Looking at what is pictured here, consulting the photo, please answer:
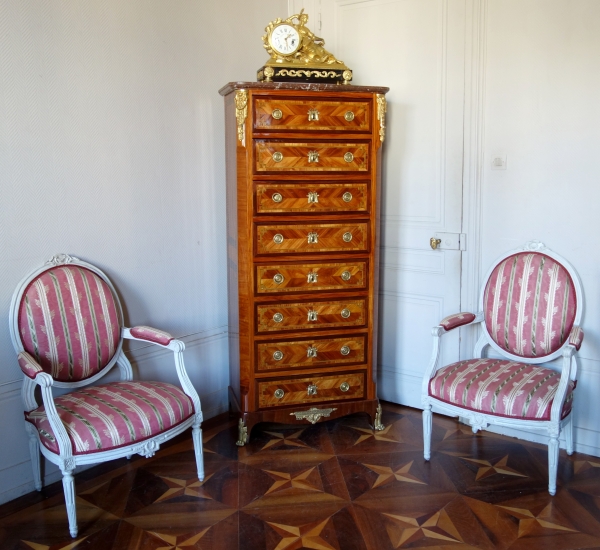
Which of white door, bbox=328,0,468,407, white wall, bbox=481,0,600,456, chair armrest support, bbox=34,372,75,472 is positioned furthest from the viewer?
white door, bbox=328,0,468,407

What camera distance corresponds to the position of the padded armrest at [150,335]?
2986mm

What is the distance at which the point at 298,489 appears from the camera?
2957 millimetres

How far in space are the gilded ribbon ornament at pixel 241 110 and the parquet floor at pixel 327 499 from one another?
5.18 ft

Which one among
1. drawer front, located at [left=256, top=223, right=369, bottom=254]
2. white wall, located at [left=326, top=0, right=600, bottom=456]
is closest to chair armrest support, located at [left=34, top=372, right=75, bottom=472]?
drawer front, located at [left=256, top=223, right=369, bottom=254]

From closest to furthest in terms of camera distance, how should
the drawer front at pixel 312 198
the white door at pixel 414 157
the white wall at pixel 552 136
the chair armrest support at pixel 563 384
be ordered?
the chair armrest support at pixel 563 384, the white wall at pixel 552 136, the drawer front at pixel 312 198, the white door at pixel 414 157

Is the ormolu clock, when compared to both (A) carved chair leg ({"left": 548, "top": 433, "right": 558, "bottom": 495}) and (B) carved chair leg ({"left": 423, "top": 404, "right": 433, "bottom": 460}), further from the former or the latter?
(A) carved chair leg ({"left": 548, "top": 433, "right": 558, "bottom": 495})

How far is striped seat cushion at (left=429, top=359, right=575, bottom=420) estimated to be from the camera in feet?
9.32

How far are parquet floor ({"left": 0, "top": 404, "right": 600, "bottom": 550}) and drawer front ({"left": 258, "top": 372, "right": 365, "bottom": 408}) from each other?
23cm

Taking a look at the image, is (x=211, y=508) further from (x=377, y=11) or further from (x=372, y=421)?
(x=377, y=11)

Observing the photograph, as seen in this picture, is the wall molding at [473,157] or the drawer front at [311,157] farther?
the wall molding at [473,157]

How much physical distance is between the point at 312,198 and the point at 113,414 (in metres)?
1.39

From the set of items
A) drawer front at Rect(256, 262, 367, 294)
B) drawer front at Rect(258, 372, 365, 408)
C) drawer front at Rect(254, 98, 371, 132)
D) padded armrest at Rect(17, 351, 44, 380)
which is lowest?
drawer front at Rect(258, 372, 365, 408)

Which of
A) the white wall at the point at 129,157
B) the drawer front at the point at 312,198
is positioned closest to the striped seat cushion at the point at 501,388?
the drawer front at the point at 312,198

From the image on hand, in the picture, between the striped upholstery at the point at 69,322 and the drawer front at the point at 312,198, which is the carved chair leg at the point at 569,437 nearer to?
the drawer front at the point at 312,198
